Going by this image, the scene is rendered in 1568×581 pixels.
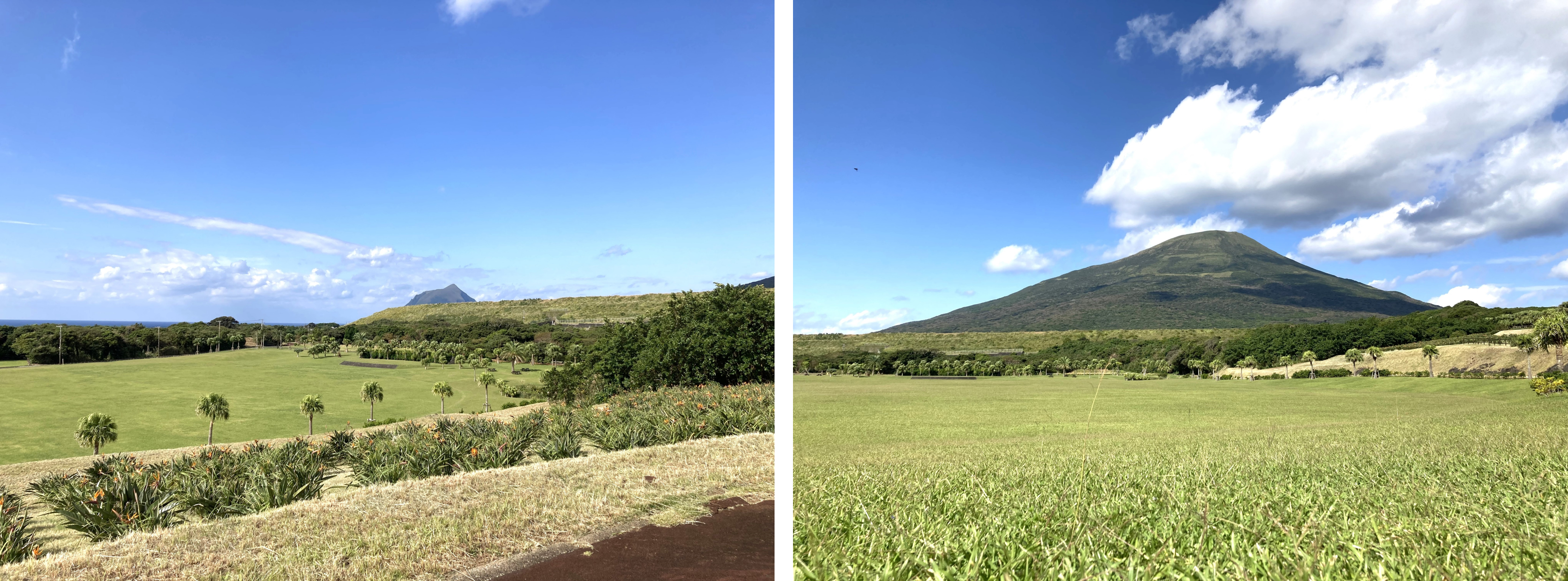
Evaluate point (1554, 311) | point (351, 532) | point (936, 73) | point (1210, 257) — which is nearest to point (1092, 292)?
point (1210, 257)

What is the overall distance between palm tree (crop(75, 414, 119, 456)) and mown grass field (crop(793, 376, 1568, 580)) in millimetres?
28848

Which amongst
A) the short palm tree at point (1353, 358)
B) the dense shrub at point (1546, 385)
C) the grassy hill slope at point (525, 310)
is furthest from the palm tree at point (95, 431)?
the grassy hill slope at point (525, 310)

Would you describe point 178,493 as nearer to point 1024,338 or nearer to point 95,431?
point 1024,338

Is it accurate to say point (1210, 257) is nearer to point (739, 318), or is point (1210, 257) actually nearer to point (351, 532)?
point (739, 318)

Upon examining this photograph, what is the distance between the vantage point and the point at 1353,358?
9.71m

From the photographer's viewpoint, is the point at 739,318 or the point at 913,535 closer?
the point at 913,535

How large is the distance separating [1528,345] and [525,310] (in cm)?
6800

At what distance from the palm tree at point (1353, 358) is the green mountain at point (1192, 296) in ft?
1.98

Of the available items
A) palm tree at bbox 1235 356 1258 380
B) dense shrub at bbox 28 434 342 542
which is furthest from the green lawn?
palm tree at bbox 1235 356 1258 380

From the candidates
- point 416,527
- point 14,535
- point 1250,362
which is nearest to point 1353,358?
point 1250,362

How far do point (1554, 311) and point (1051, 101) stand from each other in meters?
4.45

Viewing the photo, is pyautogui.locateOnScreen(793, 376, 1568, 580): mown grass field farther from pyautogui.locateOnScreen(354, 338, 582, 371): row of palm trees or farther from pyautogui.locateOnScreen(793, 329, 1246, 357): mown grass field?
pyautogui.locateOnScreen(354, 338, 582, 371): row of palm trees

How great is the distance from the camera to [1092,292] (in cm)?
1124

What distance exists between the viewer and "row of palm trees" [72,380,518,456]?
21.3 m
